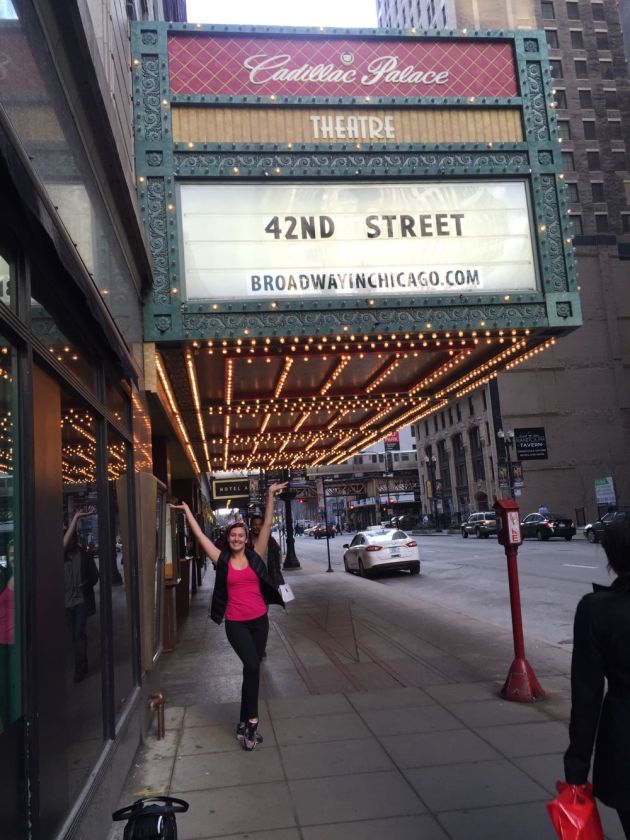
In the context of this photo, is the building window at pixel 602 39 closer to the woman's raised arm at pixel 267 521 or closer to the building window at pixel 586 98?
the building window at pixel 586 98

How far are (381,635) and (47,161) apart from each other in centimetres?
922

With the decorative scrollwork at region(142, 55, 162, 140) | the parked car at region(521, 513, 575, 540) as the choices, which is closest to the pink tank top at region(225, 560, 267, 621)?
the decorative scrollwork at region(142, 55, 162, 140)

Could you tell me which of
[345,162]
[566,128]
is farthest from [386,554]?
[566,128]

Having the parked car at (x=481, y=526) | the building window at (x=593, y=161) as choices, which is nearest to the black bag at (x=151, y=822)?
the parked car at (x=481, y=526)

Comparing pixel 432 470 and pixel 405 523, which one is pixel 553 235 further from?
pixel 432 470

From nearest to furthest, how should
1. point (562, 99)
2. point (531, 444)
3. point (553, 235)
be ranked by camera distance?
1. point (553, 235)
2. point (531, 444)
3. point (562, 99)

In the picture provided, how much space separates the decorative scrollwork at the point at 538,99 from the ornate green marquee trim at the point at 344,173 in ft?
0.04

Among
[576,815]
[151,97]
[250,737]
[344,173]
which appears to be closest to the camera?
[576,815]

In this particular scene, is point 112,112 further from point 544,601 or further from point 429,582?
point 429,582

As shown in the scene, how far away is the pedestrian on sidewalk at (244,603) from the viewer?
6.00 meters

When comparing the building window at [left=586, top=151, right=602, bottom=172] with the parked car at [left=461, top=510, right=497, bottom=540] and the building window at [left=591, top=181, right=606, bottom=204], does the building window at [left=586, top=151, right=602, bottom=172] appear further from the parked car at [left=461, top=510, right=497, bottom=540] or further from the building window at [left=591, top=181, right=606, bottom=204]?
the parked car at [left=461, top=510, right=497, bottom=540]

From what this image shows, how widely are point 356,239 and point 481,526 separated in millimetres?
37798

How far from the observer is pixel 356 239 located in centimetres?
870

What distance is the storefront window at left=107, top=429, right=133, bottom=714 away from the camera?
17.7ft
